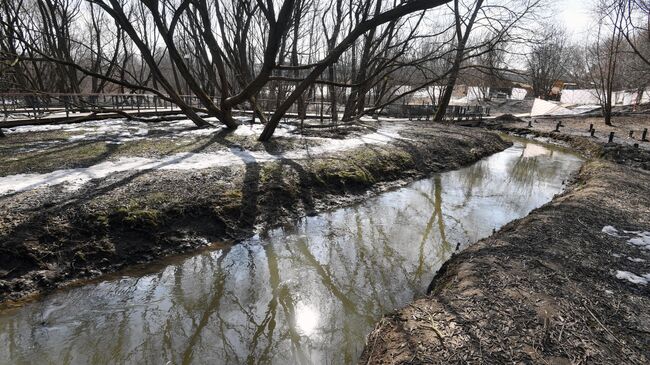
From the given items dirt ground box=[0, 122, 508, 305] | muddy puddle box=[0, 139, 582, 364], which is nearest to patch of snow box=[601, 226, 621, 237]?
muddy puddle box=[0, 139, 582, 364]

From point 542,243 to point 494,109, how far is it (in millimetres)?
40934

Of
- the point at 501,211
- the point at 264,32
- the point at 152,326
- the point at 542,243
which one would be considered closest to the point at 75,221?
the point at 152,326

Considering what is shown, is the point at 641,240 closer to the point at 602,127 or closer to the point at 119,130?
the point at 119,130

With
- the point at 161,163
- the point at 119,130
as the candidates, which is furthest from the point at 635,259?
the point at 119,130

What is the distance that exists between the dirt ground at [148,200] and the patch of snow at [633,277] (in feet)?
16.6

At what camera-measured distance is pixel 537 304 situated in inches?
142

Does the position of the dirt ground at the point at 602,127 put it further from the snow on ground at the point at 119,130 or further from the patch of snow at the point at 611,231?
the snow on ground at the point at 119,130

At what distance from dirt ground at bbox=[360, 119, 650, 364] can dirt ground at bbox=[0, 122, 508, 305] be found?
3.66m

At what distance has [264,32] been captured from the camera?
22.5 meters

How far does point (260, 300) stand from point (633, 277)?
4.35 m

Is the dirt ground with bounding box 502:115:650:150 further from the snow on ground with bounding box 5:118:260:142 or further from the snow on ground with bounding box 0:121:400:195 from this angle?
the snow on ground with bounding box 5:118:260:142

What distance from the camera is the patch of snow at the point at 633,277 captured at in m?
4.16

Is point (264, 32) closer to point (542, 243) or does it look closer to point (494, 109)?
point (542, 243)

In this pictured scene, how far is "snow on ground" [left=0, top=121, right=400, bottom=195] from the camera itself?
6479 millimetres
